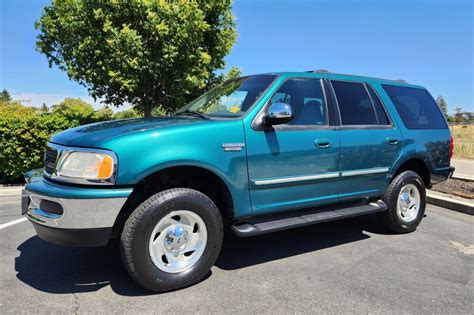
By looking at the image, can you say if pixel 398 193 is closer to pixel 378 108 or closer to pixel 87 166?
pixel 378 108

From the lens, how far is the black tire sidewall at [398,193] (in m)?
4.67

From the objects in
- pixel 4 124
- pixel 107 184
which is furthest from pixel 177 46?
pixel 107 184

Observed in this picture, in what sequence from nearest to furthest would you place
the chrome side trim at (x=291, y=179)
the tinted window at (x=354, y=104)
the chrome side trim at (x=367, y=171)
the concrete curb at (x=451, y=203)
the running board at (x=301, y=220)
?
the running board at (x=301, y=220), the chrome side trim at (x=291, y=179), the chrome side trim at (x=367, y=171), the tinted window at (x=354, y=104), the concrete curb at (x=451, y=203)

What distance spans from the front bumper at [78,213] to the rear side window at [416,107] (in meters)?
3.75

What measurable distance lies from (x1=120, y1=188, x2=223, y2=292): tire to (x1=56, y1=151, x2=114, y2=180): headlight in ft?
1.31

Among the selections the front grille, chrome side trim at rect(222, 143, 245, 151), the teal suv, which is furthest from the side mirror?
the front grille

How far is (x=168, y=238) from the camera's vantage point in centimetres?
311

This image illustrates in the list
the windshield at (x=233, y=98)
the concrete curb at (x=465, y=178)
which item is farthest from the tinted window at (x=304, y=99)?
the concrete curb at (x=465, y=178)

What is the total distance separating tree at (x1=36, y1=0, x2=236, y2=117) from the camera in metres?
9.26

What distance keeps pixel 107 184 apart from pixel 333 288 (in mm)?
2089

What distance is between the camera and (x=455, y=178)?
8.48m

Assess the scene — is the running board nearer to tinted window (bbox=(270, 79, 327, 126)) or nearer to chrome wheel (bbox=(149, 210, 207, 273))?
chrome wheel (bbox=(149, 210, 207, 273))

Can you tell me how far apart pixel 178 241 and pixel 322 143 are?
1.80 meters

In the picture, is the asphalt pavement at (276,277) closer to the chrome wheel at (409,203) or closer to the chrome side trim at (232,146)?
the chrome wheel at (409,203)
